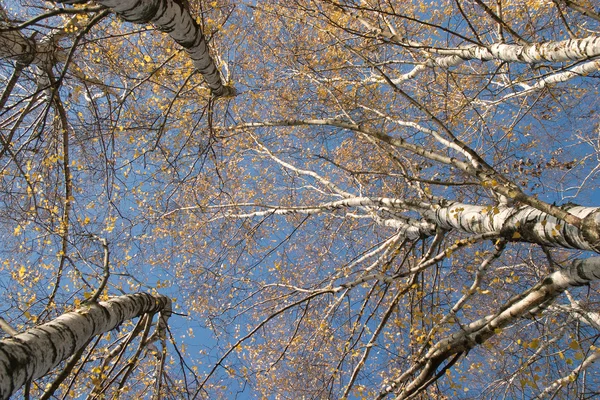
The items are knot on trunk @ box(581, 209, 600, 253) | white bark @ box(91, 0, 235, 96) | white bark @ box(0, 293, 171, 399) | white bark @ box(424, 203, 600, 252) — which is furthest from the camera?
white bark @ box(91, 0, 235, 96)

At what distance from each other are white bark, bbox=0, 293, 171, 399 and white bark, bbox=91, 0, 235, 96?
1.80 m

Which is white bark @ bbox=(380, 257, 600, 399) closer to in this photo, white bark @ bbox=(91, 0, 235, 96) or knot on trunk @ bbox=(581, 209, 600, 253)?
knot on trunk @ bbox=(581, 209, 600, 253)

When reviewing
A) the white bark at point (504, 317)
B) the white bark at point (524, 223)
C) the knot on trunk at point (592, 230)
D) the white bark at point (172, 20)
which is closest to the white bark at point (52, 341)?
the white bark at point (172, 20)

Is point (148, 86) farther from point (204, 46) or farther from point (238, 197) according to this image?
point (204, 46)

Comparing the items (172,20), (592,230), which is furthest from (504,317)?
(172,20)

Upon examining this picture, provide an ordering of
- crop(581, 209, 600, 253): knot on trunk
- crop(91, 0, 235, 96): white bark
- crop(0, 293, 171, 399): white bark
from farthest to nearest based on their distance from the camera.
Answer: crop(91, 0, 235, 96): white bark → crop(581, 209, 600, 253): knot on trunk → crop(0, 293, 171, 399): white bark

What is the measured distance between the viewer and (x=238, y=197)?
25.0ft

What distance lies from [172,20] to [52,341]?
2.13 meters

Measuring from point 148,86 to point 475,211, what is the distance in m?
6.10

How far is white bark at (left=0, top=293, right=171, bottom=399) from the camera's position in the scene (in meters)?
1.65

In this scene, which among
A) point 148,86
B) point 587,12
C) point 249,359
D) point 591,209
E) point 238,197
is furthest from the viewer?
point 238,197

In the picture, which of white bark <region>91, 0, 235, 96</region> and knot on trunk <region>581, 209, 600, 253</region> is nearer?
knot on trunk <region>581, 209, 600, 253</region>

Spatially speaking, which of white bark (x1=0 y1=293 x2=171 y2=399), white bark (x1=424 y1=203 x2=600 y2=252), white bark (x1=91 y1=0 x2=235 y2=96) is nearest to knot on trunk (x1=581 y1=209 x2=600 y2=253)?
white bark (x1=424 y1=203 x2=600 y2=252)

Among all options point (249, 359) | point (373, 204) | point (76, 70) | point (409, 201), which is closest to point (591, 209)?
point (409, 201)
